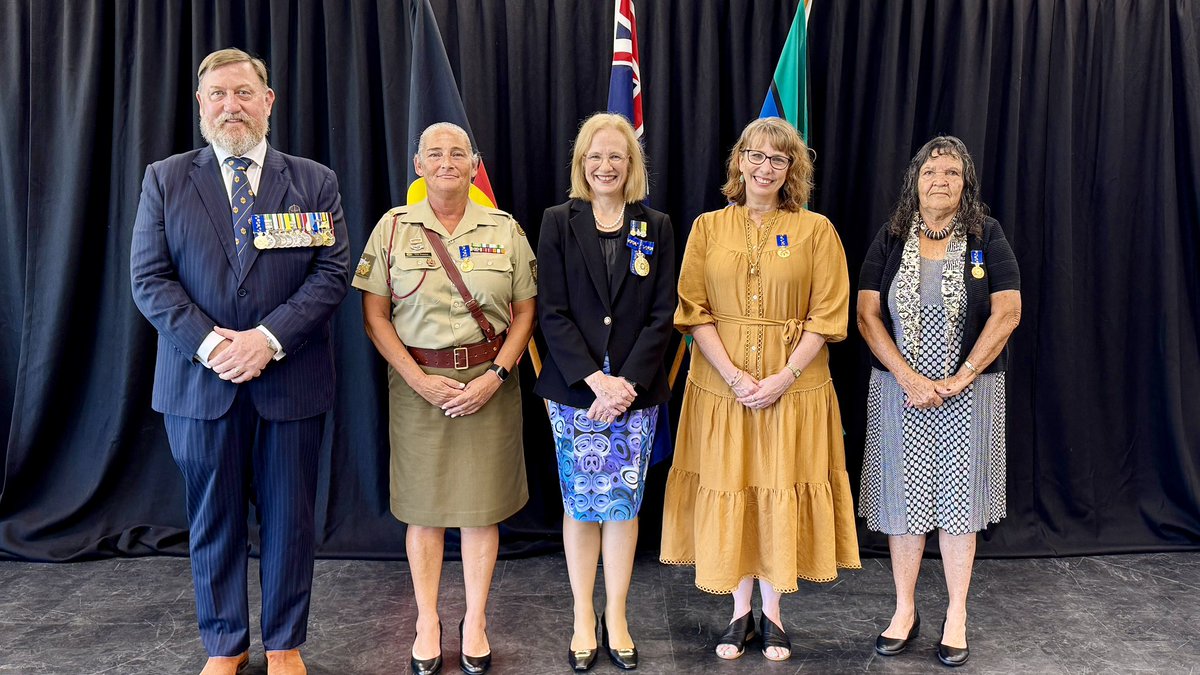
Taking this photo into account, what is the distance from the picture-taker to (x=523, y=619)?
2.99m

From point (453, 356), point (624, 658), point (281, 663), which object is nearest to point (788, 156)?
point (453, 356)

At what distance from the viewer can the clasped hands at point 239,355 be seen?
226 cm

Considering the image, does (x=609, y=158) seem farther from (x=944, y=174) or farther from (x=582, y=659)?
(x=582, y=659)

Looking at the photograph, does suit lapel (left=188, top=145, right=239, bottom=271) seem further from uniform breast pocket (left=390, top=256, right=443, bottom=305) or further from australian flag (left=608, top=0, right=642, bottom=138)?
australian flag (left=608, top=0, right=642, bottom=138)

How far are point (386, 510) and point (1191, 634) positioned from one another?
3014 millimetres

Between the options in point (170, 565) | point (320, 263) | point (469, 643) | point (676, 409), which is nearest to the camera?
point (320, 263)

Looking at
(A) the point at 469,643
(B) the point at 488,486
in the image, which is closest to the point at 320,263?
(B) the point at 488,486

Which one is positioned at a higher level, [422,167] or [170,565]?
[422,167]

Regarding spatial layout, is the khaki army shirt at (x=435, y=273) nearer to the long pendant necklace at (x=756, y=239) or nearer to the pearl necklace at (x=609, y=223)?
the pearl necklace at (x=609, y=223)

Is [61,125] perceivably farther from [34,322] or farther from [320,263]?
[320,263]

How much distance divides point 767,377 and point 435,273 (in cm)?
104

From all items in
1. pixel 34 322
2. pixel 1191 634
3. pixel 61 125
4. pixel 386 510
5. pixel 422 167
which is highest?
pixel 61 125

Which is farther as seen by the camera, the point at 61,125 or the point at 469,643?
the point at 61,125

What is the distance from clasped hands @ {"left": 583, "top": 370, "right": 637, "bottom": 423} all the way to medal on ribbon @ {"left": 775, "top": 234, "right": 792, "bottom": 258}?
60 centimetres
